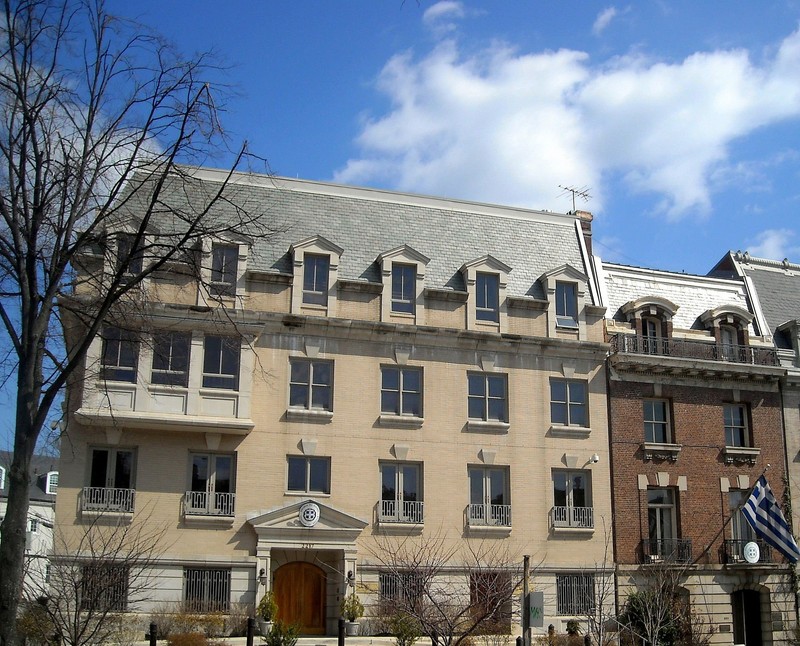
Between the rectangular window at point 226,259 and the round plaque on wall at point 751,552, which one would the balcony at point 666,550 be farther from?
the rectangular window at point 226,259

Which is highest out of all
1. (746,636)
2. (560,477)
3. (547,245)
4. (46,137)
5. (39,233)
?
(547,245)

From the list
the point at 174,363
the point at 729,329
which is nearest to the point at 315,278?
the point at 174,363

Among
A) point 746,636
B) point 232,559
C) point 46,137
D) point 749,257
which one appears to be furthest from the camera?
point 749,257

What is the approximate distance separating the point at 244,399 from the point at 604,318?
1379cm

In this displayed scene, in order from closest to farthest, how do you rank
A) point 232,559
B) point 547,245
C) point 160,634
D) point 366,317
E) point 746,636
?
1. point 160,634
2. point 232,559
3. point 366,317
4. point 746,636
5. point 547,245

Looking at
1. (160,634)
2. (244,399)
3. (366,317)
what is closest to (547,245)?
(366,317)

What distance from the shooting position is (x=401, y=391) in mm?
32281

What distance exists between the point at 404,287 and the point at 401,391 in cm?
353

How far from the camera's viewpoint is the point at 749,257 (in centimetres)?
4172

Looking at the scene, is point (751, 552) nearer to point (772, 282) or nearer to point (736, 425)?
point (736, 425)

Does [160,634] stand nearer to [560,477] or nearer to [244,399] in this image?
[244,399]

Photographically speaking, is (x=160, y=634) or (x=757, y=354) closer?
(x=160, y=634)

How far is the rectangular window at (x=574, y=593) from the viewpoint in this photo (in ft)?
105

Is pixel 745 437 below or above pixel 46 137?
below
